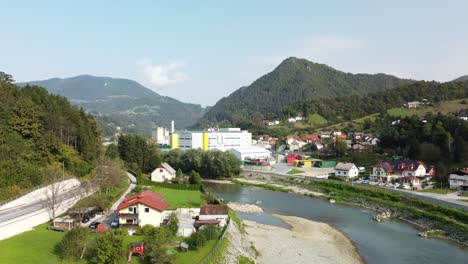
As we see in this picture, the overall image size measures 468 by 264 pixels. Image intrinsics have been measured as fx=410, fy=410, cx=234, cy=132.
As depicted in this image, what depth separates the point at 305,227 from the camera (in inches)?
1154

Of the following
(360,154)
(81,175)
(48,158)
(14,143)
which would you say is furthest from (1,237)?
(360,154)

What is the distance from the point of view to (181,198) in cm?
3400

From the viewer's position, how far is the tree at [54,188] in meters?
24.4

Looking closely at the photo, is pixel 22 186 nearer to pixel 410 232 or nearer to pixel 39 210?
pixel 39 210

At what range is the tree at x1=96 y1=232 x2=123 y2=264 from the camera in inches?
647

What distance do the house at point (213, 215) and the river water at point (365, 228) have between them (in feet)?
19.4

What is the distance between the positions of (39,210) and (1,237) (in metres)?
4.95

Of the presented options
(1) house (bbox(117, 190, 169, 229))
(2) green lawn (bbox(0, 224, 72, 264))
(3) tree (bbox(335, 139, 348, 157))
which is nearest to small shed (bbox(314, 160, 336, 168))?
(3) tree (bbox(335, 139, 348, 157))

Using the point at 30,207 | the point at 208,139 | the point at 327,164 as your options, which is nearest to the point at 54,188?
the point at 30,207

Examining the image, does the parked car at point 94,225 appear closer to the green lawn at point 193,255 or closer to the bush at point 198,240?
the bush at point 198,240

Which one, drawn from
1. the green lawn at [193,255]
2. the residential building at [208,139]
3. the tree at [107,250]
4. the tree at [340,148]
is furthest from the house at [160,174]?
the tree at [107,250]

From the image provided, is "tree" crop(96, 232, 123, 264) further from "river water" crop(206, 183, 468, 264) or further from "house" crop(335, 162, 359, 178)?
"house" crop(335, 162, 359, 178)

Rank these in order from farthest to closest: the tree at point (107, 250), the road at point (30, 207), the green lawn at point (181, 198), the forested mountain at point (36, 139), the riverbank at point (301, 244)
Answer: the green lawn at point (181, 198)
the forested mountain at point (36, 139)
the road at point (30, 207)
the riverbank at point (301, 244)
the tree at point (107, 250)

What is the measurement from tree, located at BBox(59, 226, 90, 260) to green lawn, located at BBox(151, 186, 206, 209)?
1167 centimetres
